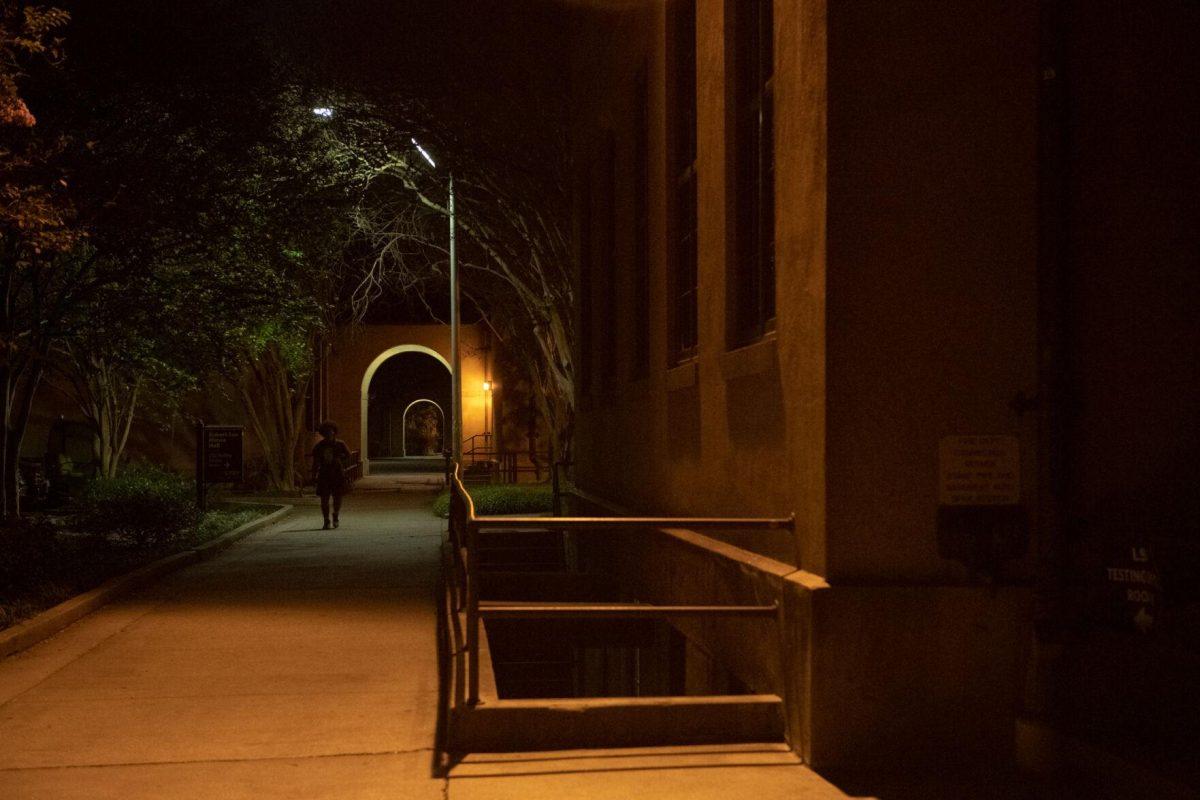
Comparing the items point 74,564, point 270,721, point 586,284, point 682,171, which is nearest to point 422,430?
point 586,284

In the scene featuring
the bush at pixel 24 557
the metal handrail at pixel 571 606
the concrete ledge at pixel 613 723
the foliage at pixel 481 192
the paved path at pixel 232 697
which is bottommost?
the paved path at pixel 232 697

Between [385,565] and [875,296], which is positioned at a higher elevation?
[875,296]

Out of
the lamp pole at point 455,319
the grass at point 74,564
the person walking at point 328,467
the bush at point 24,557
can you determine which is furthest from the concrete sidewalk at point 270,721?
the lamp pole at point 455,319

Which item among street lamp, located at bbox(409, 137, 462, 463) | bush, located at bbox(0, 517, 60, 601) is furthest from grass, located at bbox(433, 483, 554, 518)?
bush, located at bbox(0, 517, 60, 601)

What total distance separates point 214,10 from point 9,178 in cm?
420

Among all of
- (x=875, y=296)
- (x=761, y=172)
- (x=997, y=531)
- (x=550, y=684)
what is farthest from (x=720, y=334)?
(x=550, y=684)

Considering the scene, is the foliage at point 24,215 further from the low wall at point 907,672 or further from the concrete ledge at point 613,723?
the low wall at point 907,672

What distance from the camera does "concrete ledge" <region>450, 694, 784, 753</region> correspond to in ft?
22.1

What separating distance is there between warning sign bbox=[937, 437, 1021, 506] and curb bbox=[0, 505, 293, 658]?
24.3ft

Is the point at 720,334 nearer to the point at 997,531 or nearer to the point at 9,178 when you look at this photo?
the point at 997,531

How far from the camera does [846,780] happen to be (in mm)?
6297

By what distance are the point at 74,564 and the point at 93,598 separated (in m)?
2.54

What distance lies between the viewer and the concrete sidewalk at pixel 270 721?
6.15m

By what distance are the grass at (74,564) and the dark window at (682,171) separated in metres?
6.47
